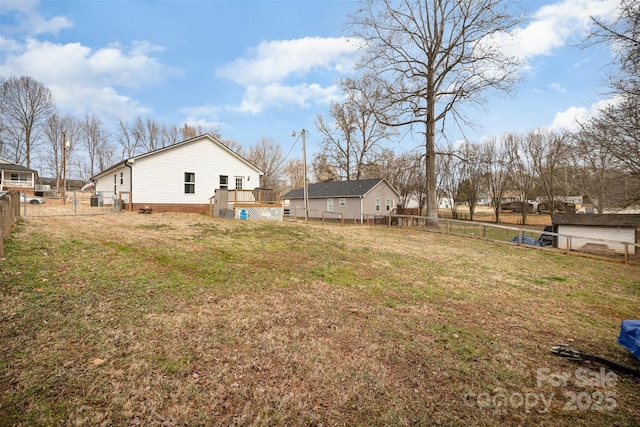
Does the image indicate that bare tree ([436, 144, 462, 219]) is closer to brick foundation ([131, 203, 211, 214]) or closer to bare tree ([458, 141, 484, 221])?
bare tree ([458, 141, 484, 221])

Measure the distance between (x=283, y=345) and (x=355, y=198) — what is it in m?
25.0

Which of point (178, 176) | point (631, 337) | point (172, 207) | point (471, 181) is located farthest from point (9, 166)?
point (471, 181)

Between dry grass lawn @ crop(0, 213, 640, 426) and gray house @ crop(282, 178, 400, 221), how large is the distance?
20277mm

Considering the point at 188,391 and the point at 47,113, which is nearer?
the point at 188,391

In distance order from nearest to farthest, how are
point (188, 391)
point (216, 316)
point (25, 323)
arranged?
point (188, 391), point (25, 323), point (216, 316)

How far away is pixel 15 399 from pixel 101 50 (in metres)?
18.8

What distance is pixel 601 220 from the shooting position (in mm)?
14625

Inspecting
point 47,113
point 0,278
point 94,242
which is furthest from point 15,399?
point 47,113

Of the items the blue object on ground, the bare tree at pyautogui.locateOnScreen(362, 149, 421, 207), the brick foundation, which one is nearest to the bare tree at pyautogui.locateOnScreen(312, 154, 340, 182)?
the bare tree at pyautogui.locateOnScreen(362, 149, 421, 207)

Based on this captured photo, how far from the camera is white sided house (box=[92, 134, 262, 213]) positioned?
17.1m

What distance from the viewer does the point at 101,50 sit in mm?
14734

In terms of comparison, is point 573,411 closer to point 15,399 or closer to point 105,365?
point 105,365

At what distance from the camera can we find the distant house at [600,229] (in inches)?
538

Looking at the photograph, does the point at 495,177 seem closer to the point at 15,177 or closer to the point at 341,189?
the point at 341,189
